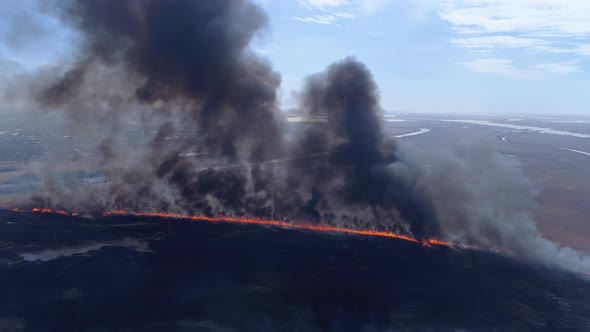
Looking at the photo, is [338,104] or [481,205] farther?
[338,104]

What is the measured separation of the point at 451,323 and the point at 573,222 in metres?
53.7

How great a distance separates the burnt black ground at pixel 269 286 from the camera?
41656mm

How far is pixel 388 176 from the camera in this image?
69.7 metres

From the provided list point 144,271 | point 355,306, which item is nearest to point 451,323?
point 355,306

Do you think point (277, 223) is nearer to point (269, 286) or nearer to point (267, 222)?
point (267, 222)

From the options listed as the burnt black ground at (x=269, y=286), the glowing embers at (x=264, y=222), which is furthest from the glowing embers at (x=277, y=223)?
the burnt black ground at (x=269, y=286)

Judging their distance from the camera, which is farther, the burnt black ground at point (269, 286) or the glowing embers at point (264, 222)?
the glowing embers at point (264, 222)

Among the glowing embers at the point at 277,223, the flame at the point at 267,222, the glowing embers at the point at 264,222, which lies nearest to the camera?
the flame at the point at 267,222

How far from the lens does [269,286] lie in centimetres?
4791

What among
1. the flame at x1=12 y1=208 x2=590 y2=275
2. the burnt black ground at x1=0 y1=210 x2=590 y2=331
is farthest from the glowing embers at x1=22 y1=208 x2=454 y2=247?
the burnt black ground at x1=0 y1=210 x2=590 y2=331

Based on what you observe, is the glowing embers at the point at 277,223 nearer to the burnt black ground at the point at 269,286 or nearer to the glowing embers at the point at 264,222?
the glowing embers at the point at 264,222

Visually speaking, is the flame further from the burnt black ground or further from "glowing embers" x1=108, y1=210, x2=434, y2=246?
the burnt black ground

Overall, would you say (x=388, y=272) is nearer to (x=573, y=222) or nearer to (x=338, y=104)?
(x=338, y=104)

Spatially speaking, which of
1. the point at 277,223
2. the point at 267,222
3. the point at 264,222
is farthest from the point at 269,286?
the point at 264,222
